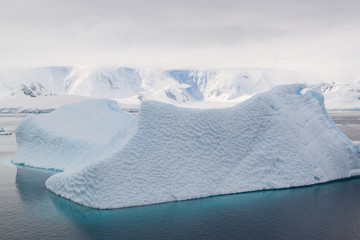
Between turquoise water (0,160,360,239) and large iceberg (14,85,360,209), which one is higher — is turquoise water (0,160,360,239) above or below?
below

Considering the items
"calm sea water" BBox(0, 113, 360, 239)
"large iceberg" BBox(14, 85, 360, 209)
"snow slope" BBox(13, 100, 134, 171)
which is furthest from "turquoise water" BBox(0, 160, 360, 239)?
"snow slope" BBox(13, 100, 134, 171)

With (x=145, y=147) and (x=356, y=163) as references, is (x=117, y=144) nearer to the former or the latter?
(x=145, y=147)

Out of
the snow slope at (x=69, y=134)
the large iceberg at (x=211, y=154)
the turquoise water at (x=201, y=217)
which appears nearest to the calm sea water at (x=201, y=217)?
the turquoise water at (x=201, y=217)

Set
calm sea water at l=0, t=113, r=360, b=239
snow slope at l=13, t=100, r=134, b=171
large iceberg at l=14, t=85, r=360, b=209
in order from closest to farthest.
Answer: calm sea water at l=0, t=113, r=360, b=239 < large iceberg at l=14, t=85, r=360, b=209 < snow slope at l=13, t=100, r=134, b=171

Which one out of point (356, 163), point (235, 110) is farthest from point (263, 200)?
point (356, 163)

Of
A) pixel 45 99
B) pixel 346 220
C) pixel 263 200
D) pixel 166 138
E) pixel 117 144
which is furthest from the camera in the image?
pixel 45 99

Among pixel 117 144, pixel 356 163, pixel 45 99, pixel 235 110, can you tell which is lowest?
pixel 45 99

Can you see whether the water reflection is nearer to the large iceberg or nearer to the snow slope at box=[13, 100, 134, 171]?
the large iceberg
